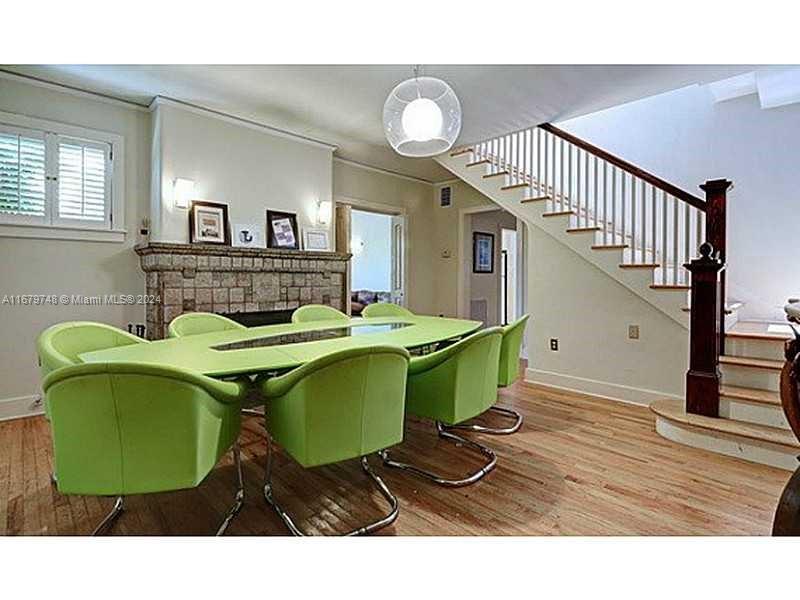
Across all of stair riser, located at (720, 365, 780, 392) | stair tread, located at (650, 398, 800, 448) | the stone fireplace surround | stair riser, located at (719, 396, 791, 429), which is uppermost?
the stone fireplace surround

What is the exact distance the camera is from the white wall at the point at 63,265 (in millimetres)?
3250

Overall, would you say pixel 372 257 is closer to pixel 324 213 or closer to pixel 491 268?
pixel 491 268

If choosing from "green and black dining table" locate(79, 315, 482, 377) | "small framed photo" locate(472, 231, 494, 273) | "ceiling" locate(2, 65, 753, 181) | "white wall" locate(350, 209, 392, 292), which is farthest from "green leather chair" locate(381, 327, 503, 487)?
"white wall" locate(350, 209, 392, 292)

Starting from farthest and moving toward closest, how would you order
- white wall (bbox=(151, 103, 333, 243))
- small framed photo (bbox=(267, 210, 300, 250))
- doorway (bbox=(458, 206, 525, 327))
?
1. doorway (bbox=(458, 206, 525, 327))
2. small framed photo (bbox=(267, 210, 300, 250))
3. white wall (bbox=(151, 103, 333, 243))

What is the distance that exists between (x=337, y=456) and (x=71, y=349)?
60.8 inches

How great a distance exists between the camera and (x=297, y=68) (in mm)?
3053

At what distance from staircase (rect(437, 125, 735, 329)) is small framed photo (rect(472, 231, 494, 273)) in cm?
175

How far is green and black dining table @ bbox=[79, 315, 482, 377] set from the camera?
70.5 inches

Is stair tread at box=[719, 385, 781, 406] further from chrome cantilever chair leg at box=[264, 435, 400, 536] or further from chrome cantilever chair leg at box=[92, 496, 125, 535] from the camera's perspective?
chrome cantilever chair leg at box=[92, 496, 125, 535]

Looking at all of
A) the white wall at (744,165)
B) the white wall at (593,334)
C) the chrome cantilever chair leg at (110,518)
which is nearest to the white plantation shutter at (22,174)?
the chrome cantilever chair leg at (110,518)

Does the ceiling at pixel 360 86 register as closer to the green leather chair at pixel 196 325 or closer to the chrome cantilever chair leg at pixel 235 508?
the green leather chair at pixel 196 325

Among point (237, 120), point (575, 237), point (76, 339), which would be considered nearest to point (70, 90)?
point (237, 120)

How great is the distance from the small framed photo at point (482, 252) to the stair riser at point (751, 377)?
3694 millimetres
